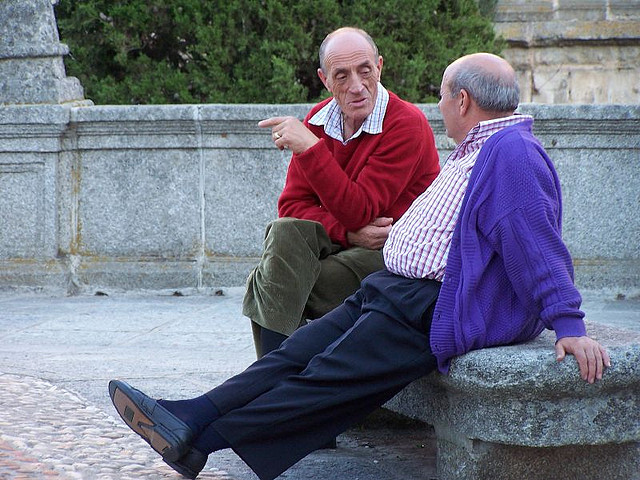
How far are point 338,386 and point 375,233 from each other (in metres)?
0.82

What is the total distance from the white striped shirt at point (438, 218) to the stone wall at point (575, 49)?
36.4 feet

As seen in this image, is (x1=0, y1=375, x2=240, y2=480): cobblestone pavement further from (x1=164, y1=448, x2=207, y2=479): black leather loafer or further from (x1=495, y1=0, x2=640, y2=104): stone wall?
(x1=495, y1=0, x2=640, y2=104): stone wall

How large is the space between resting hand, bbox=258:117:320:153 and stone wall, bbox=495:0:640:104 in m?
10.7

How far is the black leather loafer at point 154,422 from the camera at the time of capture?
2873 millimetres

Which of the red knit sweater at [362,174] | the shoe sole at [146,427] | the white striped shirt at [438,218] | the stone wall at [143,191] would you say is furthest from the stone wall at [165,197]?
the shoe sole at [146,427]

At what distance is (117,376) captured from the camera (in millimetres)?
4320

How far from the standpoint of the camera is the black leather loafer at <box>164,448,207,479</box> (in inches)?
115

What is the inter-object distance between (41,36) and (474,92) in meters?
4.27

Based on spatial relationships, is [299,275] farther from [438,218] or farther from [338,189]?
[438,218]

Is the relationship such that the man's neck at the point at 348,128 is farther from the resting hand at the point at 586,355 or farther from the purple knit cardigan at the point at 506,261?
the resting hand at the point at 586,355

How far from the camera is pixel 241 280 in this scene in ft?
20.8

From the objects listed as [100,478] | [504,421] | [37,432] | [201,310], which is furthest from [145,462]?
[201,310]

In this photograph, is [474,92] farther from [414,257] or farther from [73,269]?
[73,269]

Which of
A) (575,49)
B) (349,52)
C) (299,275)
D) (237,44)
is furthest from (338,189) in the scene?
(575,49)
